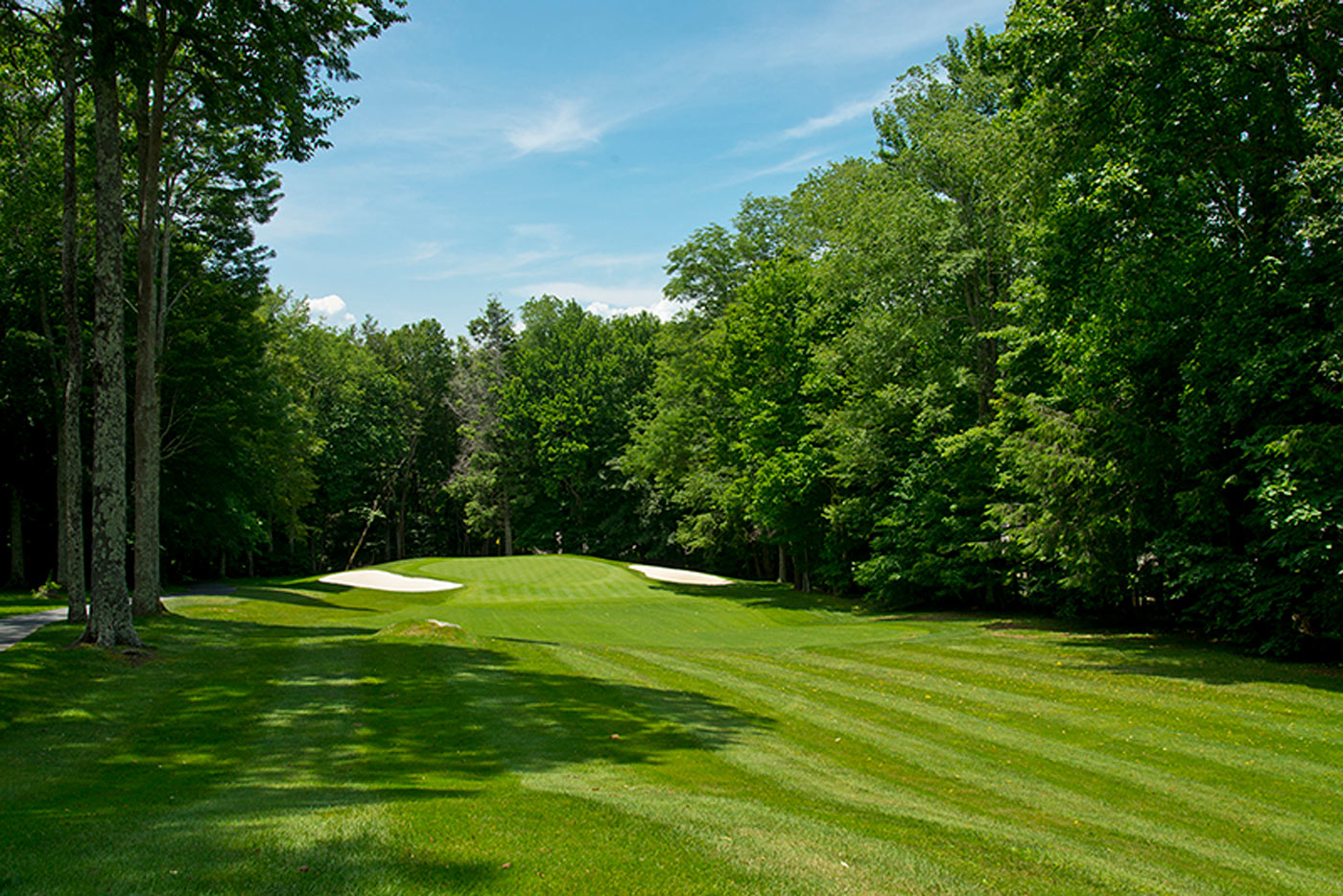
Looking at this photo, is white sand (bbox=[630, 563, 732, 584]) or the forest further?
white sand (bbox=[630, 563, 732, 584])

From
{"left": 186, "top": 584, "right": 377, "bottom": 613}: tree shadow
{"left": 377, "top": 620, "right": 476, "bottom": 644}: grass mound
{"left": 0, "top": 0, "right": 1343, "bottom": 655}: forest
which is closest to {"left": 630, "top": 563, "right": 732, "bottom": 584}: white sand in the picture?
{"left": 0, "top": 0, "right": 1343, "bottom": 655}: forest

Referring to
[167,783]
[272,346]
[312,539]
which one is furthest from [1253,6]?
[312,539]

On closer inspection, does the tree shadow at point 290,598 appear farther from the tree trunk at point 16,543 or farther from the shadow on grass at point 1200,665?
the shadow on grass at point 1200,665

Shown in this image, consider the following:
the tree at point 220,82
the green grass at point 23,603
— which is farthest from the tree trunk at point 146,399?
the green grass at point 23,603

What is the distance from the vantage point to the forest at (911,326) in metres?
13.8

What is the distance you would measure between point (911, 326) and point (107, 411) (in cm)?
2123

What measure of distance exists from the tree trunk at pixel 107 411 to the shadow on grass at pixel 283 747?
0.77 m

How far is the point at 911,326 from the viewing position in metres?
25.5

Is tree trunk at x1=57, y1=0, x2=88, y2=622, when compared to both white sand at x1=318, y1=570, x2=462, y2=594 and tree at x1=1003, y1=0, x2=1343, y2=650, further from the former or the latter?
tree at x1=1003, y1=0, x2=1343, y2=650

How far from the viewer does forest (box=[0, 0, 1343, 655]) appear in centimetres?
1381

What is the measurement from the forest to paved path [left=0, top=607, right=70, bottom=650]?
101cm

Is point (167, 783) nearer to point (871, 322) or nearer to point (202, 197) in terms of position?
point (871, 322)

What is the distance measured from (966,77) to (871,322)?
321 inches

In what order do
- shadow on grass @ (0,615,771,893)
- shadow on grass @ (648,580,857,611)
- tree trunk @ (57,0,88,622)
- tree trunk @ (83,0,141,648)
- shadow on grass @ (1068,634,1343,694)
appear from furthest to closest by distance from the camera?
shadow on grass @ (648,580,857,611)
tree trunk @ (57,0,88,622)
shadow on grass @ (1068,634,1343,694)
tree trunk @ (83,0,141,648)
shadow on grass @ (0,615,771,893)
